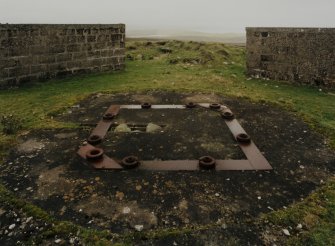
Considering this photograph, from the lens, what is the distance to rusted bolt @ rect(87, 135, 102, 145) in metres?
4.38

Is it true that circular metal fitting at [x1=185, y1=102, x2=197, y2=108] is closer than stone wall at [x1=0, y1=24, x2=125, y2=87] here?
Yes

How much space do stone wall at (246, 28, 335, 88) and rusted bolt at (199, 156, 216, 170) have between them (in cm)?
529

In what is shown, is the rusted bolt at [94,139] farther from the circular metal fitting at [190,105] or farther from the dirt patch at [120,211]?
the circular metal fitting at [190,105]

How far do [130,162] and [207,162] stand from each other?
924 millimetres

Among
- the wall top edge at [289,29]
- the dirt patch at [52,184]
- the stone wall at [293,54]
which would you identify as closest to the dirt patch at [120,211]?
the dirt patch at [52,184]

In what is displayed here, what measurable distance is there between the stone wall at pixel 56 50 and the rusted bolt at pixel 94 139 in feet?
13.6

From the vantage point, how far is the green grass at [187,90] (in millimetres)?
4671

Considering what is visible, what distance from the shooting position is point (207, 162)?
3770 mm

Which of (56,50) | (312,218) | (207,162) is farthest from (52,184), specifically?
(56,50)

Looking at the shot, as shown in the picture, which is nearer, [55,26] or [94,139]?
[94,139]

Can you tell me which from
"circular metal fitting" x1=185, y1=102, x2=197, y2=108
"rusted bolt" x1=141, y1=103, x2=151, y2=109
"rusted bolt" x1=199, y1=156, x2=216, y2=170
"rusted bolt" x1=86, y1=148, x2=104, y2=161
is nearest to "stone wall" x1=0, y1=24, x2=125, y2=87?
"rusted bolt" x1=141, y1=103, x2=151, y2=109

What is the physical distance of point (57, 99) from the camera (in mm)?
6559

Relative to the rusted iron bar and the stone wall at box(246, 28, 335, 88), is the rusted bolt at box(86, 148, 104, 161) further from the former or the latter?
the stone wall at box(246, 28, 335, 88)

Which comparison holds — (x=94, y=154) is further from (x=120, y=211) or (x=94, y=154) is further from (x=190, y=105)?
(x=190, y=105)
